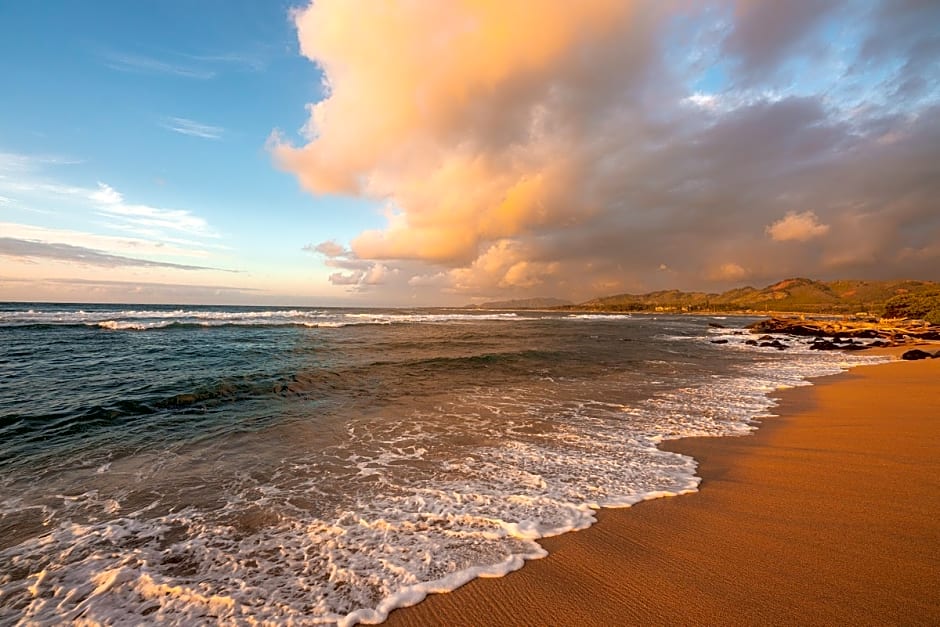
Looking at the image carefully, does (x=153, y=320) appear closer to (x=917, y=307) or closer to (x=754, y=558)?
(x=754, y=558)

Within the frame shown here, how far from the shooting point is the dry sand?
10.9ft

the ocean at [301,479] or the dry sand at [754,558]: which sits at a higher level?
the dry sand at [754,558]

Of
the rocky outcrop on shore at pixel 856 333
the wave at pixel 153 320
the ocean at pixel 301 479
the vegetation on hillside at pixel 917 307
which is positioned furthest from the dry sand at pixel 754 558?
the vegetation on hillside at pixel 917 307

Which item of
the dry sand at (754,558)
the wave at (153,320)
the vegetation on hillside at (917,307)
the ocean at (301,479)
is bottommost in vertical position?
the ocean at (301,479)

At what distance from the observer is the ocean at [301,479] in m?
3.85

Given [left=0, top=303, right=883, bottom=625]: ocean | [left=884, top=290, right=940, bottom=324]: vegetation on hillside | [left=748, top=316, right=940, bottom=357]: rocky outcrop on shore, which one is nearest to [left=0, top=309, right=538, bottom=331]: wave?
[left=0, top=303, right=883, bottom=625]: ocean

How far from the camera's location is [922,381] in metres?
14.7

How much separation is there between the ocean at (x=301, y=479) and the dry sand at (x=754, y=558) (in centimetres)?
42

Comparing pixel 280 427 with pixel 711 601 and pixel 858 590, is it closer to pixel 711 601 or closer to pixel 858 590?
pixel 711 601

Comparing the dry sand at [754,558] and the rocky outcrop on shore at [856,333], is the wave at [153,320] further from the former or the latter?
the dry sand at [754,558]

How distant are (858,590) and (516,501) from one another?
139 inches

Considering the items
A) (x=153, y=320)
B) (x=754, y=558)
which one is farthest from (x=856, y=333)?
(x=153, y=320)

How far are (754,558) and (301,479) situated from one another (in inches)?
251

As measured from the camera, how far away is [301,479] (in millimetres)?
6465
